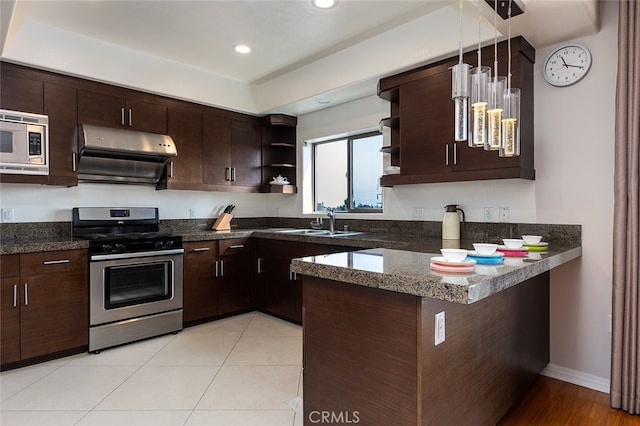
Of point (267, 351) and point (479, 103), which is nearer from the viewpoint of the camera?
point (479, 103)

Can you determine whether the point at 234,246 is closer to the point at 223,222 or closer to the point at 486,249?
the point at 223,222

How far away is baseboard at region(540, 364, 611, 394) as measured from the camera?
8.16 ft

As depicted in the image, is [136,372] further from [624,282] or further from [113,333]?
[624,282]

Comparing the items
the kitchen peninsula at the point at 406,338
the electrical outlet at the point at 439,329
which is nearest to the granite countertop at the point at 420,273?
the kitchen peninsula at the point at 406,338

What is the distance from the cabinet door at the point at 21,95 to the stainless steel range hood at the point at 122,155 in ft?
1.16

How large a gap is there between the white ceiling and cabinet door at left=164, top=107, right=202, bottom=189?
592 millimetres

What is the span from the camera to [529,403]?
2.31m

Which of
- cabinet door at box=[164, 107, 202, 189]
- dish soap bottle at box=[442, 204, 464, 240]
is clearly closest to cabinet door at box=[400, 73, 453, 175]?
dish soap bottle at box=[442, 204, 464, 240]

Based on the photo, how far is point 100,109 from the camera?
343cm

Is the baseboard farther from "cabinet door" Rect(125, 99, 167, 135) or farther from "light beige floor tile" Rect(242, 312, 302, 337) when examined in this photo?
"cabinet door" Rect(125, 99, 167, 135)

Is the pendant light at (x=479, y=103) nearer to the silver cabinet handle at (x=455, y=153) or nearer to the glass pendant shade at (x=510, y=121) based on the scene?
the glass pendant shade at (x=510, y=121)

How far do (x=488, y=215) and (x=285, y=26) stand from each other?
2245 millimetres

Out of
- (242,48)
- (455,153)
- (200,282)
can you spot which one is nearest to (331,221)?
(200,282)

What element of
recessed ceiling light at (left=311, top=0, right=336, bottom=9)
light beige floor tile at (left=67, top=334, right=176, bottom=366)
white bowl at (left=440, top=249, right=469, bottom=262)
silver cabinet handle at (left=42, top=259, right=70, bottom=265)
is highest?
recessed ceiling light at (left=311, top=0, right=336, bottom=9)
